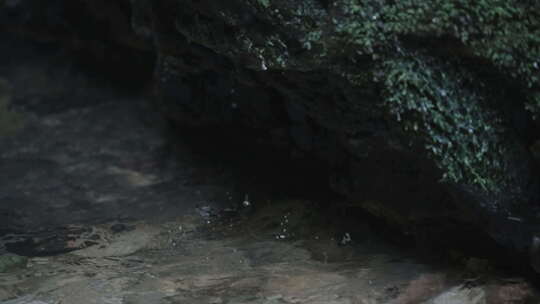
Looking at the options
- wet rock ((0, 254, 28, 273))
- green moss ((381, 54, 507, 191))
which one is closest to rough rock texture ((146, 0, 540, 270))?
green moss ((381, 54, 507, 191))

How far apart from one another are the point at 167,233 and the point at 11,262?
3.05 feet

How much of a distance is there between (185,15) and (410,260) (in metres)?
1.77

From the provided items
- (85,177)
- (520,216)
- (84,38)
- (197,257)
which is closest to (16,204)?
(85,177)

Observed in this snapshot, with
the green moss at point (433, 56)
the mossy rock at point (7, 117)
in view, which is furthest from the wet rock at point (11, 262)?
the mossy rock at point (7, 117)

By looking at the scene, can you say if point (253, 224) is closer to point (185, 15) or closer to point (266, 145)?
point (266, 145)

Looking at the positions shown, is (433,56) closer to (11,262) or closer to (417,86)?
(417,86)

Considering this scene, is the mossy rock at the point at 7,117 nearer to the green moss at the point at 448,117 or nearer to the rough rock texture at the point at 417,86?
the rough rock texture at the point at 417,86

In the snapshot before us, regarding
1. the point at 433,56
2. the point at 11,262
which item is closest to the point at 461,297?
the point at 433,56

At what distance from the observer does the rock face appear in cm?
377

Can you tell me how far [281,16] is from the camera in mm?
3865

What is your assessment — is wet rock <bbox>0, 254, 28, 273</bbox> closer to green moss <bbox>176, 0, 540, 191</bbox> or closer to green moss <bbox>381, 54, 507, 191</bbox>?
green moss <bbox>176, 0, 540, 191</bbox>

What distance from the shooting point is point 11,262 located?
4270 millimetres

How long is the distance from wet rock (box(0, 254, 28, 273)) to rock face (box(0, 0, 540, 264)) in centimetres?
153

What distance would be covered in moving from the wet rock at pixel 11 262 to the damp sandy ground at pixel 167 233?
0.4 inches
